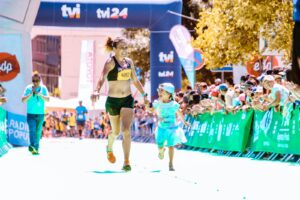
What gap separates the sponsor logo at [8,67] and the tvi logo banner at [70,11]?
798cm

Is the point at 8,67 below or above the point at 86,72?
above

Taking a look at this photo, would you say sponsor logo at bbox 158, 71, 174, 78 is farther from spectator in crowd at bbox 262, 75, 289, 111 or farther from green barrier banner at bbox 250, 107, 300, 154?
spectator in crowd at bbox 262, 75, 289, 111

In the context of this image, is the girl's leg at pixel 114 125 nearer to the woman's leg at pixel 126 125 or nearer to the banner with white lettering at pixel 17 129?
the woman's leg at pixel 126 125

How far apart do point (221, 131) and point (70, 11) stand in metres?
10.2

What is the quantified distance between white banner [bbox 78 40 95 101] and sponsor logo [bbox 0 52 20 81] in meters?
25.4

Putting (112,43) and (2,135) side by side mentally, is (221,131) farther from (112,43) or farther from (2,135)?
(112,43)

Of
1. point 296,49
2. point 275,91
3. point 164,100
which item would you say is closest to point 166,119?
point 164,100

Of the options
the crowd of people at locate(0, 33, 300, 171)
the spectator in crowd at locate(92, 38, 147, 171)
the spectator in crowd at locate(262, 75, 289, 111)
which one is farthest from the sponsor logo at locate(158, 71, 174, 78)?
the spectator in crowd at locate(92, 38, 147, 171)

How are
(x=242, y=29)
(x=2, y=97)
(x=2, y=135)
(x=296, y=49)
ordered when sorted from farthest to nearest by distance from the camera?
(x=242, y=29), (x=2, y=135), (x=2, y=97), (x=296, y=49)

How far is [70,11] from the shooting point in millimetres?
29047

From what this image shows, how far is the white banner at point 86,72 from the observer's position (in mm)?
47625

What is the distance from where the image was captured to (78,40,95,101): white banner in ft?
156

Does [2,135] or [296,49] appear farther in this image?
[2,135]

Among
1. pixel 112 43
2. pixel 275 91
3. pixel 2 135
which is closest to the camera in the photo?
pixel 112 43
